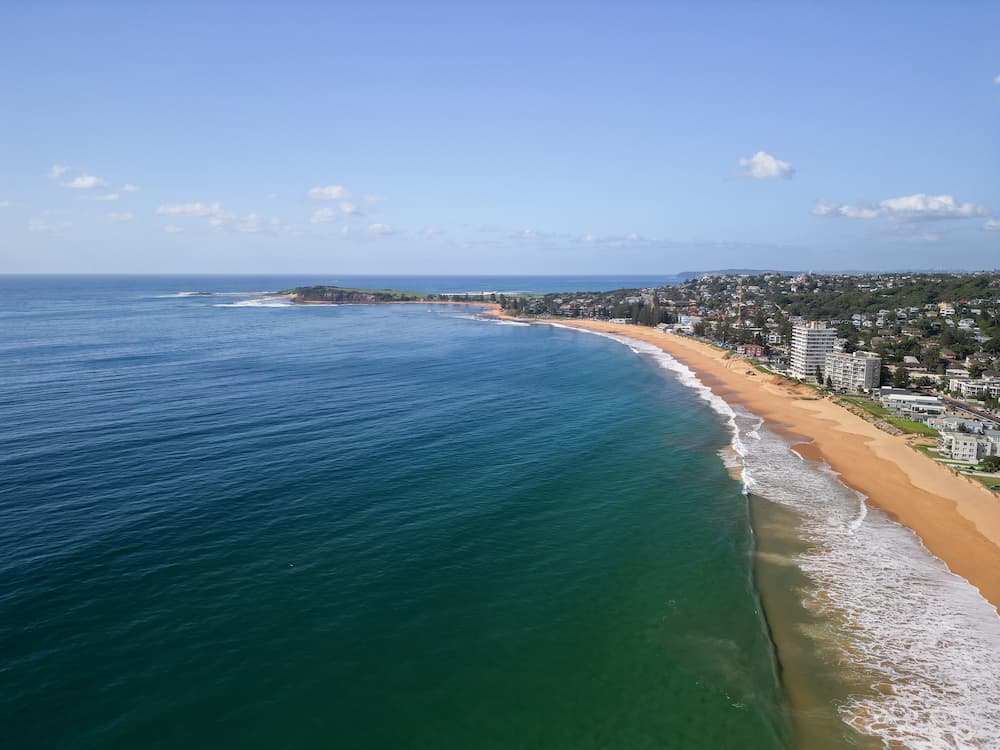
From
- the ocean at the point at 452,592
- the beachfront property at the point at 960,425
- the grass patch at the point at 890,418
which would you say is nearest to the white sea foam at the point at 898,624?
the ocean at the point at 452,592

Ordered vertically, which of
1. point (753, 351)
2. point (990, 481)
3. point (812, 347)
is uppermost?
point (812, 347)

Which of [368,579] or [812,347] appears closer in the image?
[368,579]

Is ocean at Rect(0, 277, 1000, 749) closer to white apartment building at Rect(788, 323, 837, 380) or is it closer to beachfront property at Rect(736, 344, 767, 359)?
white apartment building at Rect(788, 323, 837, 380)

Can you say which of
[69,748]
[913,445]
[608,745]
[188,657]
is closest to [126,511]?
[188,657]

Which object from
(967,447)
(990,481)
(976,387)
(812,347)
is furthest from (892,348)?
(990,481)

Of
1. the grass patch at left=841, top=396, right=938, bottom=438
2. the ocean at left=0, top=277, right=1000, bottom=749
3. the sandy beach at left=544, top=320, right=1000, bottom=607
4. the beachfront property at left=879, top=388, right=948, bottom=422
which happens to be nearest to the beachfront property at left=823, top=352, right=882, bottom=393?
the grass patch at left=841, top=396, right=938, bottom=438

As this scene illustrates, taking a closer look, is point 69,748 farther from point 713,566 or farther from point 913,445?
point 913,445

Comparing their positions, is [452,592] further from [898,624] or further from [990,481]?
[990,481]

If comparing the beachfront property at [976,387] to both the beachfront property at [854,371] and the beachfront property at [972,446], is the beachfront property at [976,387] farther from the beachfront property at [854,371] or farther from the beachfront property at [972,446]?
the beachfront property at [972,446]
